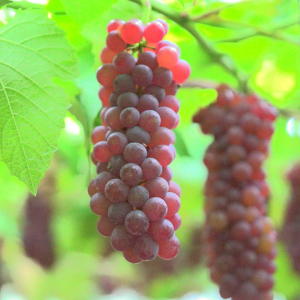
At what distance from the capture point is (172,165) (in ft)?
2.57

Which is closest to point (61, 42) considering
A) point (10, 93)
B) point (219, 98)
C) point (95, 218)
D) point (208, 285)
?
point (10, 93)

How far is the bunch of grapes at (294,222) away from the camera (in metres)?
0.73

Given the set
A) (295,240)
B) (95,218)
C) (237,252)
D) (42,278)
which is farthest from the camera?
(42,278)

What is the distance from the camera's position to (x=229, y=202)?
0.52 metres

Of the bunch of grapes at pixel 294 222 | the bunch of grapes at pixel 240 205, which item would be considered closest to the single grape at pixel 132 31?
the bunch of grapes at pixel 240 205

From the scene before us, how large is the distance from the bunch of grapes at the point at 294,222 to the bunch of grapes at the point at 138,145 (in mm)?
472

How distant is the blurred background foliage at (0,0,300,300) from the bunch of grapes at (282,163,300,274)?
0.04 m

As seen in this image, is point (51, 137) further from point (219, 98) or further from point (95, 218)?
point (95, 218)

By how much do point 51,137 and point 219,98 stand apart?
1.00 ft

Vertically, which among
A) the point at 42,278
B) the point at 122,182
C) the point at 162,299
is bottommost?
the point at 162,299

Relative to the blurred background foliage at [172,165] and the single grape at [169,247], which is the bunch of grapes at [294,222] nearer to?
the blurred background foliage at [172,165]

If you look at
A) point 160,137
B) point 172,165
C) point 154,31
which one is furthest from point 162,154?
point 172,165

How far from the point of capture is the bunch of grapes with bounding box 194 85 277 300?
1.63ft

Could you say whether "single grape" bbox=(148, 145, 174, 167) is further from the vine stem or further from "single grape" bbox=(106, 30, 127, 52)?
the vine stem
